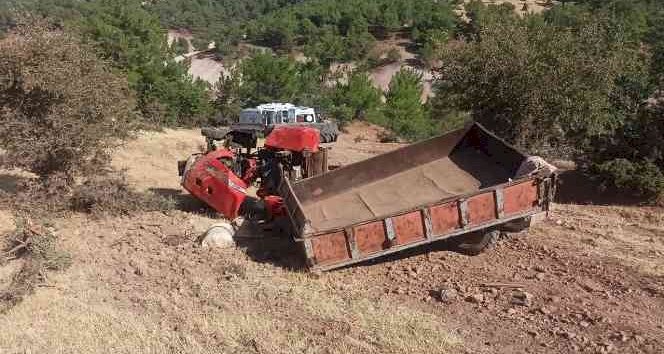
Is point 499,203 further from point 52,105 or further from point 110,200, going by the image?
point 52,105

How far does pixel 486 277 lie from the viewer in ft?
25.3

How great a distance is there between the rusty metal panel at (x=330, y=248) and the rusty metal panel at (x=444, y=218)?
48.7 inches

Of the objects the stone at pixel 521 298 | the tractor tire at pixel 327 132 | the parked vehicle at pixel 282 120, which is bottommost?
the tractor tire at pixel 327 132

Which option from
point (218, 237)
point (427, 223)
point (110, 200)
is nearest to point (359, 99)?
point (110, 200)

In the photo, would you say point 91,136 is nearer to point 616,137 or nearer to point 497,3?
point 616,137

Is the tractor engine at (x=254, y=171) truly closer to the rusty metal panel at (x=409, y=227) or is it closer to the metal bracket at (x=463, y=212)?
the rusty metal panel at (x=409, y=227)

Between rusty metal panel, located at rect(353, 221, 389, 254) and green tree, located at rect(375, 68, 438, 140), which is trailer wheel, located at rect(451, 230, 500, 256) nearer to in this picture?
rusty metal panel, located at rect(353, 221, 389, 254)

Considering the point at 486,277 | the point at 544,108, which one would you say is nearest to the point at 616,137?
the point at 544,108

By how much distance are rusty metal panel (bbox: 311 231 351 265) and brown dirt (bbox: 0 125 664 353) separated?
0.29 metres

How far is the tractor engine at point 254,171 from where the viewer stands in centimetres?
976

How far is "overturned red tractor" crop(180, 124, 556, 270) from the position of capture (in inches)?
302

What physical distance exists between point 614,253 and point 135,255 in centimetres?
719

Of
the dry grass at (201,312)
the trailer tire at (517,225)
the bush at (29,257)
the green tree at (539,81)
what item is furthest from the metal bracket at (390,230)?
the green tree at (539,81)

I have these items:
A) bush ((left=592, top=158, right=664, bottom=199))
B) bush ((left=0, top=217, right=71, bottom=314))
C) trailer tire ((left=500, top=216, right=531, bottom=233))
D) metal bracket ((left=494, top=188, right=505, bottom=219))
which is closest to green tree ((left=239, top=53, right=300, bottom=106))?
bush ((left=592, top=158, right=664, bottom=199))
